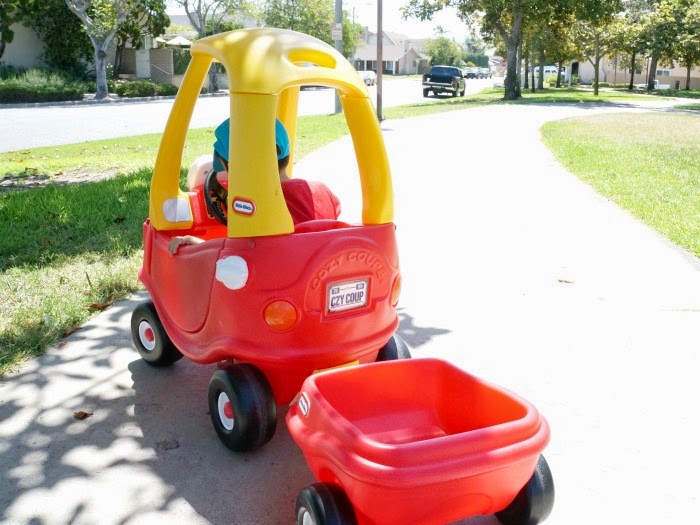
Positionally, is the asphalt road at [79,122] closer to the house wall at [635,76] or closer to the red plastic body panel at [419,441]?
Answer: the red plastic body panel at [419,441]

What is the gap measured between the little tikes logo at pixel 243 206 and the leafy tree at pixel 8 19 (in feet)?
111

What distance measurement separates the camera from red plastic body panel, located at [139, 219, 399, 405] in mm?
2838

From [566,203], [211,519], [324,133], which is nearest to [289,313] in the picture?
[211,519]

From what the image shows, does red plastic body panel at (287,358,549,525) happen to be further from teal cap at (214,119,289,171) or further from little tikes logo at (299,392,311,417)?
teal cap at (214,119,289,171)

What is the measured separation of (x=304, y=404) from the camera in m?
2.47

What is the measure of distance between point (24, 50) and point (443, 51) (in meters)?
79.4

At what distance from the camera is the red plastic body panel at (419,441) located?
211 centimetres

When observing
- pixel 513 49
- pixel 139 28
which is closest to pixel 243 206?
pixel 513 49

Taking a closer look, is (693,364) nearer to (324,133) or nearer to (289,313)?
(289,313)

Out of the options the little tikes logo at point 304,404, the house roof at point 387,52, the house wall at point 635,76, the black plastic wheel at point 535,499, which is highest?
the house roof at point 387,52

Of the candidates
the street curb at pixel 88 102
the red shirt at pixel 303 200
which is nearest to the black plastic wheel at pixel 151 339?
the red shirt at pixel 303 200

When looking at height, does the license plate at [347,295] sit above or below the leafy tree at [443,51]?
below

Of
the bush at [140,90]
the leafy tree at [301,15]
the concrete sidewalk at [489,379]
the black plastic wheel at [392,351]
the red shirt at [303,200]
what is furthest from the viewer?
the leafy tree at [301,15]

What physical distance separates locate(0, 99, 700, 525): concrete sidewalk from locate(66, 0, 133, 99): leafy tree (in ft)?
84.5
